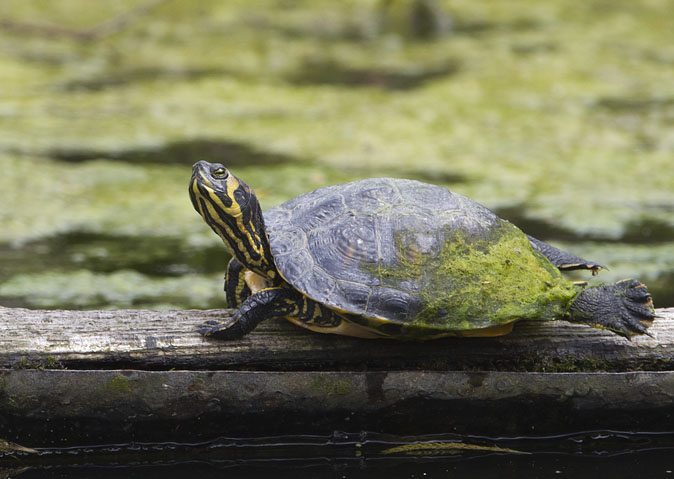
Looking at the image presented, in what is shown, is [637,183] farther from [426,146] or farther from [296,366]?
[296,366]

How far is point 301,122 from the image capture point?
5.23 meters

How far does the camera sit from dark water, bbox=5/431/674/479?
72.2 inches

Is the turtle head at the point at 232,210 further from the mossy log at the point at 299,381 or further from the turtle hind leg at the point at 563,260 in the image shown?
the turtle hind leg at the point at 563,260

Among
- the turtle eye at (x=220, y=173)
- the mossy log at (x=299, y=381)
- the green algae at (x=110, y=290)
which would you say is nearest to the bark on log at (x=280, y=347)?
the mossy log at (x=299, y=381)

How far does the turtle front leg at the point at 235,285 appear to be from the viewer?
7.24 feet

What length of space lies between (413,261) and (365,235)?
0.45 ft

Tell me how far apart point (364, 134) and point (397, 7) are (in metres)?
3.77

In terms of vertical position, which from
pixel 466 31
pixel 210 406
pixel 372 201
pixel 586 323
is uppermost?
pixel 466 31

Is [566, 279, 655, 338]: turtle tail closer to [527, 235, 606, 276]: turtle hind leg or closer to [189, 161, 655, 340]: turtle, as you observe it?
[189, 161, 655, 340]: turtle

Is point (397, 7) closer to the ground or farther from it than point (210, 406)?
farther from it

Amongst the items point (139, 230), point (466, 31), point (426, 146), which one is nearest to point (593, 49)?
point (466, 31)

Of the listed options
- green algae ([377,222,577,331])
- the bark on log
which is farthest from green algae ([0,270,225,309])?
green algae ([377,222,577,331])

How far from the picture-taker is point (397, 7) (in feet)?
27.3

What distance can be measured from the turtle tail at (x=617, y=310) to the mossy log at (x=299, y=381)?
0.36 ft
